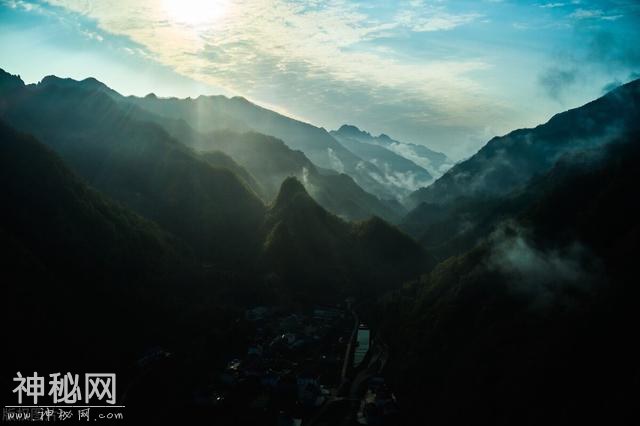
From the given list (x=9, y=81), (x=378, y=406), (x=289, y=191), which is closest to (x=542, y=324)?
(x=378, y=406)

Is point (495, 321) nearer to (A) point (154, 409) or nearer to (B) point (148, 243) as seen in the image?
(A) point (154, 409)

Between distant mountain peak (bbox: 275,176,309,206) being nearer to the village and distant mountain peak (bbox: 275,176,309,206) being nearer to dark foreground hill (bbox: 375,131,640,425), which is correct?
the village

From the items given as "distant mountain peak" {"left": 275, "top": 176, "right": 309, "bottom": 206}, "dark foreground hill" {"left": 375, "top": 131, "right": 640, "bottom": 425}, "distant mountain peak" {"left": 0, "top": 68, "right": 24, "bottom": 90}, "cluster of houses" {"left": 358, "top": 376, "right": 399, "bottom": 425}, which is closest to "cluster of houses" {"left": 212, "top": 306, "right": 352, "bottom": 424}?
"cluster of houses" {"left": 358, "top": 376, "right": 399, "bottom": 425}

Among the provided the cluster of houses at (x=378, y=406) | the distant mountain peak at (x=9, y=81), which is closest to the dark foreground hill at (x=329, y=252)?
the cluster of houses at (x=378, y=406)

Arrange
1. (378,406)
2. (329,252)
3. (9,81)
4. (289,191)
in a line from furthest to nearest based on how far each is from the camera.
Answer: (9,81), (289,191), (329,252), (378,406)

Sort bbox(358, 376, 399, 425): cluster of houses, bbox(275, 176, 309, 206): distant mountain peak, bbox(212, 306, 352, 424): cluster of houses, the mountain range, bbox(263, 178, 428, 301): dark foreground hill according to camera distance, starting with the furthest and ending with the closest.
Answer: bbox(275, 176, 309, 206): distant mountain peak < bbox(263, 178, 428, 301): dark foreground hill < bbox(212, 306, 352, 424): cluster of houses < bbox(358, 376, 399, 425): cluster of houses < the mountain range

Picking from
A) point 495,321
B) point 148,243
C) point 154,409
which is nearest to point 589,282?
point 495,321

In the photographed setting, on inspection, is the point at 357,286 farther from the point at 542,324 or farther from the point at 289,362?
the point at 542,324

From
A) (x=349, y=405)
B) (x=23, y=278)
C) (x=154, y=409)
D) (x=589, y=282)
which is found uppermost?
(x=23, y=278)
